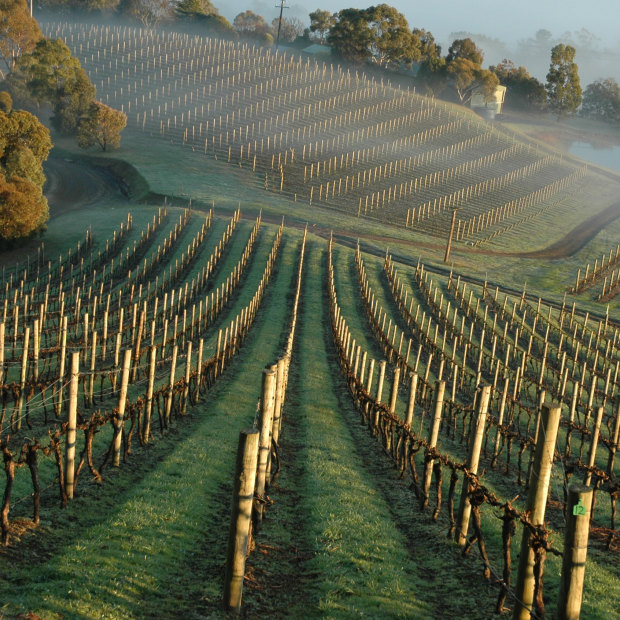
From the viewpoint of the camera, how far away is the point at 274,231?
63281 millimetres

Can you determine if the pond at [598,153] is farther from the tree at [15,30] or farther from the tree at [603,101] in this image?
the tree at [15,30]

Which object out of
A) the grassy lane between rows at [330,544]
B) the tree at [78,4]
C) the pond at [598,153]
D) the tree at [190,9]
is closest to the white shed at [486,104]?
the pond at [598,153]

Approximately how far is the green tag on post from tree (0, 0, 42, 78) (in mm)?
109324

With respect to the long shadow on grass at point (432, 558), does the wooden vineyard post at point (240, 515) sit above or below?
above

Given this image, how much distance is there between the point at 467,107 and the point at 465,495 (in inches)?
5144

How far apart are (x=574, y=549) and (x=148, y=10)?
562 ft

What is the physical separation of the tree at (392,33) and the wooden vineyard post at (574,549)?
135152 mm

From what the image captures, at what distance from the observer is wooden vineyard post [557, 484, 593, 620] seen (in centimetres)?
861

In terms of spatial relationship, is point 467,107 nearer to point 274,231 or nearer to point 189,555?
point 274,231

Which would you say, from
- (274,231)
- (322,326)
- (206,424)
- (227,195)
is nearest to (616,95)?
(227,195)

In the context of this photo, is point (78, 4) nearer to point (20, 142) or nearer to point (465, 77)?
point (465, 77)

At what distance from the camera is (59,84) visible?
9825cm

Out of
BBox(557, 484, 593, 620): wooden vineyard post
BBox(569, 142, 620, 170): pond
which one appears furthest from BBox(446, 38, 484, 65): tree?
BBox(557, 484, 593, 620): wooden vineyard post

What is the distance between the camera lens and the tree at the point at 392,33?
441 ft
